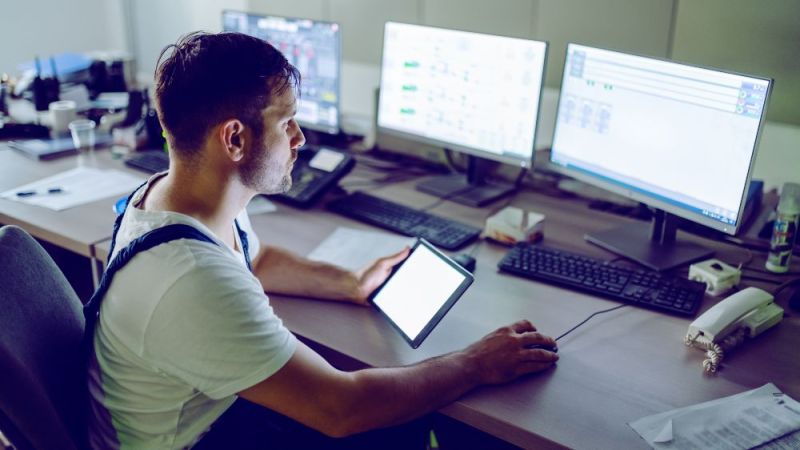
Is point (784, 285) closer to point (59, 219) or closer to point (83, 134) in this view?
point (59, 219)

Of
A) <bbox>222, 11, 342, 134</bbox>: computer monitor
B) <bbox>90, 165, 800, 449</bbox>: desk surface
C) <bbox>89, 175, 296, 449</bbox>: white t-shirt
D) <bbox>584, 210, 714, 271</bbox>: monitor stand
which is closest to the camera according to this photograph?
<bbox>89, 175, 296, 449</bbox>: white t-shirt

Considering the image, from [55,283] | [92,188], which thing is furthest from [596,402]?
[92,188]

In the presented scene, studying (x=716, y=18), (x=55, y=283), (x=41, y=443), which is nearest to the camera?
(x=41, y=443)

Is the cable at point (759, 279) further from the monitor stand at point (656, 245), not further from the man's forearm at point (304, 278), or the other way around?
the man's forearm at point (304, 278)

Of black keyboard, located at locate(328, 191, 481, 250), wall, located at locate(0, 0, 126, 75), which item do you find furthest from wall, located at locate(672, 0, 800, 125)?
wall, located at locate(0, 0, 126, 75)

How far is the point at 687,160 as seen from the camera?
1.70m

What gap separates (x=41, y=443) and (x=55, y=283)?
1.15ft

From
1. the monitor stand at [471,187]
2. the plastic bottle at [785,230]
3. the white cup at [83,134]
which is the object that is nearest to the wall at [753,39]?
the plastic bottle at [785,230]

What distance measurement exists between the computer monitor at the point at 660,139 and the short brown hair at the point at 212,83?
0.87 metres

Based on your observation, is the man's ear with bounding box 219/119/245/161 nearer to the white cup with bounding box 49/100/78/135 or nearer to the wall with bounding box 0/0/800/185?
the wall with bounding box 0/0/800/185

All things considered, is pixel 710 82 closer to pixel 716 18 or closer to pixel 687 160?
pixel 687 160

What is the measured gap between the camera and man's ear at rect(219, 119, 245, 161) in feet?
4.22

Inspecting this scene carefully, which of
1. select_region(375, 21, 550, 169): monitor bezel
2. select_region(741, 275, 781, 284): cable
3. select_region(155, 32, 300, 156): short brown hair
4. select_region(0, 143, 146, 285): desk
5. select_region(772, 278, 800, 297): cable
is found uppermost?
select_region(155, 32, 300, 156): short brown hair

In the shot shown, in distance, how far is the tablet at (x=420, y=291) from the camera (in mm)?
1465
